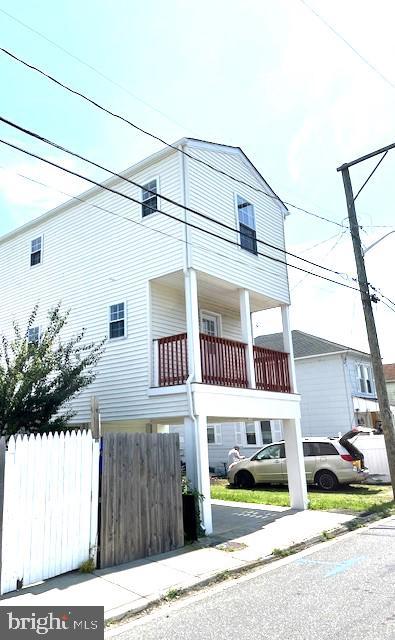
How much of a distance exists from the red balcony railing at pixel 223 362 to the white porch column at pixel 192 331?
0.37 metres

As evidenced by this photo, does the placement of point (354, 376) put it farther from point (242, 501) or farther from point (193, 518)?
point (193, 518)

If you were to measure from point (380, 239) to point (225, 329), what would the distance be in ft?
17.0

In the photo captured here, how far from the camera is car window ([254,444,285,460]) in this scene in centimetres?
1588

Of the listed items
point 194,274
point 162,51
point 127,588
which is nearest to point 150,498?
point 127,588

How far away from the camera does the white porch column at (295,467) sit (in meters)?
12.0

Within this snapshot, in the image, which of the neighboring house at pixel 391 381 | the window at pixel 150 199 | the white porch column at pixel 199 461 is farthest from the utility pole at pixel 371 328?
the neighboring house at pixel 391 381

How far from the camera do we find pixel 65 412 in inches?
501

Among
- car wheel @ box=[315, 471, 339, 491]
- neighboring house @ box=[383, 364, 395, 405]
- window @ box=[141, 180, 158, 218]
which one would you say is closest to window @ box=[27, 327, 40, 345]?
window @ box=[141, 180, 158, 218]

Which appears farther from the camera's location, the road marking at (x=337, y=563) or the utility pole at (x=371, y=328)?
the utility pole at (x=371, y=328)

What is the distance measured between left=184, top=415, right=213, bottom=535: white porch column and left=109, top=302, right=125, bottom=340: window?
3.37m

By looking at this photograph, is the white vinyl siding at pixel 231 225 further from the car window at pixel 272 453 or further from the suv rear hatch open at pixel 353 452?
the car window at pixel 272 453

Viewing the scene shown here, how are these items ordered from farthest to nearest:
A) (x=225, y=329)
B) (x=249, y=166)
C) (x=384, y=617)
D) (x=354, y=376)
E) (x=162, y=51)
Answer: (x=354, y=376)
(x=225, y=329)
(x=249, y=166)
(x=162, y=51)
(x=384, y=617)

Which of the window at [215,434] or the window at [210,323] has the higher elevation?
the window at [210,323]

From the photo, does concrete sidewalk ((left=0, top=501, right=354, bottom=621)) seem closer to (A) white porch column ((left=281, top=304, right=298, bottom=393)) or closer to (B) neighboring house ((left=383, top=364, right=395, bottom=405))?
(A) white porch column ((left=281, top=304, right=298, bottom=393))
